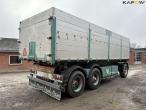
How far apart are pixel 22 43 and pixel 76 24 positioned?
259 centimetres

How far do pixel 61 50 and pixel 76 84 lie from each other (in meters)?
1.73

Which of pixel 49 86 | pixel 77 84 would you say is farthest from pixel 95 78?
pixel 49 86

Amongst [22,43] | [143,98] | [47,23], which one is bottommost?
[143,98]

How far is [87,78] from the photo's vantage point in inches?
291

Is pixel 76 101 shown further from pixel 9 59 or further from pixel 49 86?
pixel 9 59

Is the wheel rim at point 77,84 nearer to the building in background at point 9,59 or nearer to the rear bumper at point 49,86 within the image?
the rear bumper at point 49,86

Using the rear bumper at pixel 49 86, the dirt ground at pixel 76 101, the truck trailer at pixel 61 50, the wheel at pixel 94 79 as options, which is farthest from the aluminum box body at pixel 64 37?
the dirt ground at pixel 76 101

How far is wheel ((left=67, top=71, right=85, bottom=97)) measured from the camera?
6266mm

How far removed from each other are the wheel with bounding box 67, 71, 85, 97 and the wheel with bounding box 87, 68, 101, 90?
675 mm

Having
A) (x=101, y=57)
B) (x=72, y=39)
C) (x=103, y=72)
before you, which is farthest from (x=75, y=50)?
(x=103, y=72)

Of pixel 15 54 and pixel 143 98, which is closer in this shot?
pixel 143 98

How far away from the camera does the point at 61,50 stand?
5.82m

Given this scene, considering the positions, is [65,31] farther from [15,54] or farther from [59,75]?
[15,54]

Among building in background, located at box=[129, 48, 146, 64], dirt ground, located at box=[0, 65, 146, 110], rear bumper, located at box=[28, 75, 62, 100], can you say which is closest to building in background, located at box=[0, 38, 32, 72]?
rear bumper, located at box=[28, 75, 62, 100]
